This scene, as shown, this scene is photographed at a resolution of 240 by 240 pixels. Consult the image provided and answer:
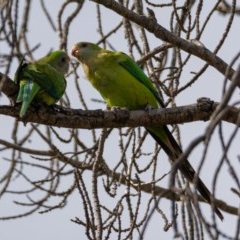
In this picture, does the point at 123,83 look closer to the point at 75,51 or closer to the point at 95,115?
the point at 75,51

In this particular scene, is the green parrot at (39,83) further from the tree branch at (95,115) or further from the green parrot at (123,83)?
the green parrot at (123,83)

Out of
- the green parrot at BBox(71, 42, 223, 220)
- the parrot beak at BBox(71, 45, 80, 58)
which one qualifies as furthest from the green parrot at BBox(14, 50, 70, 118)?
the parrot beak at BBox(71, 45, 80, 58)

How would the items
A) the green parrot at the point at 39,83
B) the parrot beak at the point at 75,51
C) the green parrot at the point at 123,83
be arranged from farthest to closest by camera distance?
the parrot beak at the point at 75,51 → the green parrot at the point at 123,83 → the green parrot at the point at 39,83

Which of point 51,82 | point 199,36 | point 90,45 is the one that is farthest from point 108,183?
point 90,45

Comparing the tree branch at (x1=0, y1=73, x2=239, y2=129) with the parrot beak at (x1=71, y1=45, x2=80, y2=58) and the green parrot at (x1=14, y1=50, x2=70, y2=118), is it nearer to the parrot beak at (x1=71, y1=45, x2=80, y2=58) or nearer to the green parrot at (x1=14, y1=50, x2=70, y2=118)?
the green parrot at (x1=14, y1=50, x2=70, y2=118)

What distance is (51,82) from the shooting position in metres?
4.56

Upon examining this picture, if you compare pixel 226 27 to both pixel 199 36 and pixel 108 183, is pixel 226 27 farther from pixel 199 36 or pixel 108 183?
pixel 108 183

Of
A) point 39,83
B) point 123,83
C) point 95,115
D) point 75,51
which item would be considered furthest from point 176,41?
point 75,51

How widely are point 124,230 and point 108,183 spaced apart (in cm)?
46

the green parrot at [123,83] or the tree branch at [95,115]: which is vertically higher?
the green parrot at [123,83]

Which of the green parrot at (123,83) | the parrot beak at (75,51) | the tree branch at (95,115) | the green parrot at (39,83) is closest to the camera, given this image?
the tree branch at (95,115)

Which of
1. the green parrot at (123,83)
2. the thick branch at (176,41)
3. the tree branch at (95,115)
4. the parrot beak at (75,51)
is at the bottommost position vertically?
the tree branch at (95,115)

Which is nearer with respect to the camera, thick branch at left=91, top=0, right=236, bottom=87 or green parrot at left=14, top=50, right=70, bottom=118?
thick branch at left=91, top=0, right=236, bottom=87

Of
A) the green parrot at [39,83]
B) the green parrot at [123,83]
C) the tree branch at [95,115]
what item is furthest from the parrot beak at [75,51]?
the tree branch at [95,115]
